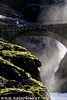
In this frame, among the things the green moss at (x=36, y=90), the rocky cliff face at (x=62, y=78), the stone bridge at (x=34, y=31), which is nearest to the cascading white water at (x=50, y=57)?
the rocky cliff face at (x=62, y=78)

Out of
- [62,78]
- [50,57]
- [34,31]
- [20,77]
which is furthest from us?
[50,57]

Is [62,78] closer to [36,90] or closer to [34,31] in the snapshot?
[34,31]

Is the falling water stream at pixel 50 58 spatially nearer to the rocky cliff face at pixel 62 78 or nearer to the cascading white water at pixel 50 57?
the cascading white water at pixel 50 57

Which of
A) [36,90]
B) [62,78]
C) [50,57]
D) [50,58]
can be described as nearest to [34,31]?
[62,78]

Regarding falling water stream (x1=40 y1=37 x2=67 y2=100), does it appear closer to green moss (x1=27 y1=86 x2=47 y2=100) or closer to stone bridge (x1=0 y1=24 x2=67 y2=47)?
stone bridge (x1=0 y1=24 x2=67 y2=47)

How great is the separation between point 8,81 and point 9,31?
3154cm

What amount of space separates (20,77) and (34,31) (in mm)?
32437

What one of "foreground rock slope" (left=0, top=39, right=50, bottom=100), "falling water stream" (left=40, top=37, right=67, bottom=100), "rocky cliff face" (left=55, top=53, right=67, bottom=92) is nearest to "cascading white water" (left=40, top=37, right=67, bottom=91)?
"falling water stream" (left=40, top=37, right=67, bottom=100)

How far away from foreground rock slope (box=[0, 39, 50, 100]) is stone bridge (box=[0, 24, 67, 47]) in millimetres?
24105

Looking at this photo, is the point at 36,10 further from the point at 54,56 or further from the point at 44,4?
the point at 54,56

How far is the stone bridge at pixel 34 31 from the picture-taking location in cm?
4988

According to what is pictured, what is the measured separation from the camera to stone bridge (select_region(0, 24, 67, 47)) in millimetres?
49875

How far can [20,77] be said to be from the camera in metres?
21.2

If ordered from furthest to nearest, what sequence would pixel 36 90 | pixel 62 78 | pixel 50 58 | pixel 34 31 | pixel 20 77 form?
pixel 50 58 < pixel 62 78 < pixel 34 31 < pixel 20 77 < pixel 36 90
